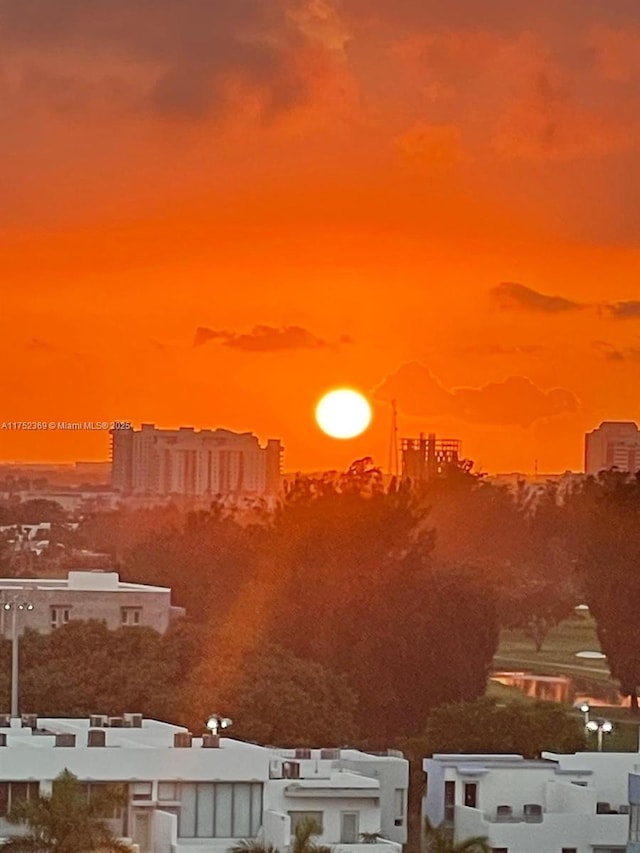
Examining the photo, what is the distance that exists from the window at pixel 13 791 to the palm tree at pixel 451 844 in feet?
9.15

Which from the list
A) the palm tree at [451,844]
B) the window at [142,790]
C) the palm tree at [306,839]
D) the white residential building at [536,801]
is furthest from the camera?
the white residential building at [536,801]

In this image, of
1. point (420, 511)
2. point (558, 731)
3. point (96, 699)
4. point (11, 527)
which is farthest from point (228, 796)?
point (11, 527)

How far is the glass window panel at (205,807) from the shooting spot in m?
19.0

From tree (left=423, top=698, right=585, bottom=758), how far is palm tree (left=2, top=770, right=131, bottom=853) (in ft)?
24.2

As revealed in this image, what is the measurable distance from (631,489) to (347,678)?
1007cm

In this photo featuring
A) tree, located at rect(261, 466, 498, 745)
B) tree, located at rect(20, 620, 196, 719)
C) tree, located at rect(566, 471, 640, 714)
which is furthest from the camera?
tree, located at rect(566, 471, 640, 714)

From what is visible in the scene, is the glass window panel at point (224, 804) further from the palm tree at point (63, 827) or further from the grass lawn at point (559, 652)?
the grass lawn at point (559, 652)

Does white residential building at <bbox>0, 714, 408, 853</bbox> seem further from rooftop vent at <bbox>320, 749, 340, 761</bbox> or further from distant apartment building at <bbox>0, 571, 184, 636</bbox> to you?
distant apartment building at <bbox>0, 571, 184, 636</bbox>

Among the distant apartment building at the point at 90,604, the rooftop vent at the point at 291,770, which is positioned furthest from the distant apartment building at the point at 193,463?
the rooftop vent at the point at 291,770

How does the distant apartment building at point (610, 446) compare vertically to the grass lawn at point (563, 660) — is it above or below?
above

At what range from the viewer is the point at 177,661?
96.9 ft

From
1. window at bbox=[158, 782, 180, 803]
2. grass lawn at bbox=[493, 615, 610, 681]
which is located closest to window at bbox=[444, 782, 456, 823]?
window at bbox=[158, 782, 180, 803]

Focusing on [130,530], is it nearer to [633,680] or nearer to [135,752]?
[633,680]

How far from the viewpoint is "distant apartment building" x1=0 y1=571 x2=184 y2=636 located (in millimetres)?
A: 36531
